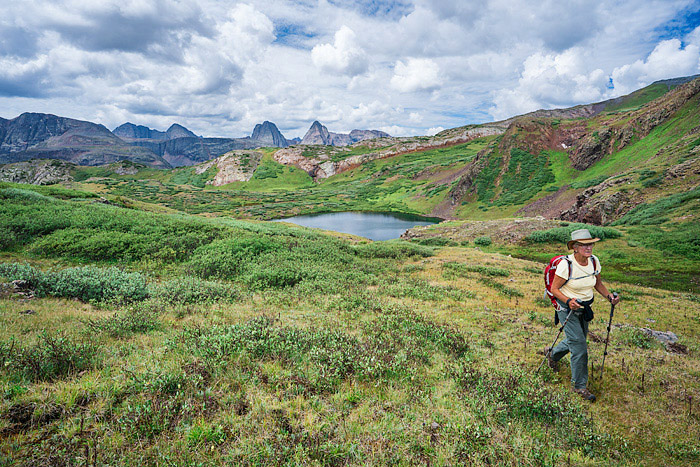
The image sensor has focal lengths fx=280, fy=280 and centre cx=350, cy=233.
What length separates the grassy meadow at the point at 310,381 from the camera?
4.18 metres

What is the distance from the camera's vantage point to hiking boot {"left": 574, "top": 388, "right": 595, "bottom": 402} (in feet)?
21.1

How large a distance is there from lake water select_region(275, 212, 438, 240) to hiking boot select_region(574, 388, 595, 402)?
5431 centimetres

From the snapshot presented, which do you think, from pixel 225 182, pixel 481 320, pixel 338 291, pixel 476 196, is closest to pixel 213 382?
pixel 338 291

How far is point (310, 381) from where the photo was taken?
5926mm

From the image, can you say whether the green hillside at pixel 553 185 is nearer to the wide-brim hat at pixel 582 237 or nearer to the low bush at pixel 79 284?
the wide-brim hat at pixel 582 237

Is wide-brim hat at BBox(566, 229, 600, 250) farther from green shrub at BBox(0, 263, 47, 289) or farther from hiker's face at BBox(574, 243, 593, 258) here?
green shrub at BBox(0, 263, 47, 289)

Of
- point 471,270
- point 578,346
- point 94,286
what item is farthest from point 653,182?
point 94,286

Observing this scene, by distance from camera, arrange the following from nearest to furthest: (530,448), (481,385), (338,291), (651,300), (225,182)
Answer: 1. (530,448)
2. (481,385)
3. (338,291)
4. (651,300)
5. (225,182)

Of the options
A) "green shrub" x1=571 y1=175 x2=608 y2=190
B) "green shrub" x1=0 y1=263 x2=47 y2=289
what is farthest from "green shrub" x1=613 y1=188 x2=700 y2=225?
"green shrub" x1=0 y1=263 x2=47 y2=289

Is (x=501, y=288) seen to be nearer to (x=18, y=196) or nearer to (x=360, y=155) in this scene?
(x=18, y=196)

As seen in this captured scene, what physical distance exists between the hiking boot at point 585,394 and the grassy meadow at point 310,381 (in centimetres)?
13

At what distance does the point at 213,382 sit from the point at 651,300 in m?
21.3

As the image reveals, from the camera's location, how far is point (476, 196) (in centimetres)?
7725

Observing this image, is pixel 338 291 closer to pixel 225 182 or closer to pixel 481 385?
pixel 481 385
